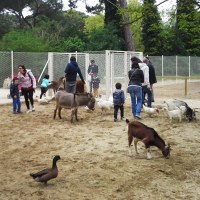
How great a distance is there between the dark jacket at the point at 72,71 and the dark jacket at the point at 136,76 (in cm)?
223

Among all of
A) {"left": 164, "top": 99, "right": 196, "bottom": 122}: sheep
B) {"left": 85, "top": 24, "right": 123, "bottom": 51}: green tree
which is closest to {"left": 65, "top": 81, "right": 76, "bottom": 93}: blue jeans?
{"left": 164, "top": 99, "right": 196, "bottom": 122}: sheep

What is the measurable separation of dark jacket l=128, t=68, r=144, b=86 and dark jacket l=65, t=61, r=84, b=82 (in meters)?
2.23

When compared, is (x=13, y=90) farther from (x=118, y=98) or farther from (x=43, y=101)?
(x=118, y=98)

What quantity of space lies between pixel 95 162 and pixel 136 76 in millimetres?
4722

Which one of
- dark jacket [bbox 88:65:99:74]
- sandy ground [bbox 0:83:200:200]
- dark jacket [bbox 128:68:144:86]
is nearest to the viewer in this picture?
sandy ground [bbox 0:83:200:200]

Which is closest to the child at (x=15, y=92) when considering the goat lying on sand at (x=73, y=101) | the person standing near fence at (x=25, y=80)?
the person standing near fence at (x=25, y=80)

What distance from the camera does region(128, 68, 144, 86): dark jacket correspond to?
1291 cm

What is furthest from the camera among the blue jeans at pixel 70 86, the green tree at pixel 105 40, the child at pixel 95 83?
the green tree at pixel 105 40

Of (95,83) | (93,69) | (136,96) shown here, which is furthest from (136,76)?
(95,83)

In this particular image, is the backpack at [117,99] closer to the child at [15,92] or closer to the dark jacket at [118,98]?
the dark jacket at [118,98]

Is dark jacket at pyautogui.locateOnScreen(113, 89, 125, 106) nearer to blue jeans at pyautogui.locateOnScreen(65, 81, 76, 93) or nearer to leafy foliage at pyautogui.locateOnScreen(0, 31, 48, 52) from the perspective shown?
blue jeans at pyautogui.locateOnScreen(65, 81, 76, 93)

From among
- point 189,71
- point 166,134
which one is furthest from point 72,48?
point 166,134

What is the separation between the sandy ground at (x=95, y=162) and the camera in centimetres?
714

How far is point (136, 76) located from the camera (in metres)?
13.0
